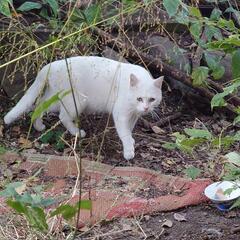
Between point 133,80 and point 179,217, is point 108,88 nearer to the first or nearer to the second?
point 133,80

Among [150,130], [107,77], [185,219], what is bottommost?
[150,130]

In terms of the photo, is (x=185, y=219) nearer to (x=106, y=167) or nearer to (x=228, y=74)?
(x=106, y=167)

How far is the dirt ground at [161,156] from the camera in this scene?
2436 millimetres

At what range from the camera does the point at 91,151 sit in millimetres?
3367

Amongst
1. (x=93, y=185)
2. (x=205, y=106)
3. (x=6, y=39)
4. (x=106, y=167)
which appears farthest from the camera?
(x=205, y=106)

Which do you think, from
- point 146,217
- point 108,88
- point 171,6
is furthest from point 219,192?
point 108,88

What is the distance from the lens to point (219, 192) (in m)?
2.68

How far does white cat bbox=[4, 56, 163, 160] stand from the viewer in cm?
348

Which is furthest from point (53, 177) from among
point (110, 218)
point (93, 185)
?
point (110, 218)

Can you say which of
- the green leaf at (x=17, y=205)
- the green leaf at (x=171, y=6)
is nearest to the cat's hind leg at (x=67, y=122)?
the green leaf at (x=171, y=6)

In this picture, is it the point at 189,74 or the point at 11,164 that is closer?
the point at 11,164

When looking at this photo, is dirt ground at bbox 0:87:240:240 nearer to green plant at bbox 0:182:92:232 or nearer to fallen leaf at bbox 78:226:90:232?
fallen leaf at bbox 78:226:90:232

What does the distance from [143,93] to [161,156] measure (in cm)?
36

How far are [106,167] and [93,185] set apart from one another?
1.02 feet
